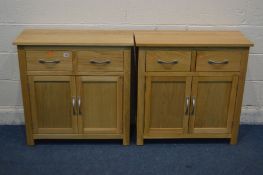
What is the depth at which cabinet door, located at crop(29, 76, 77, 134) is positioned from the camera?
2637 millimetres

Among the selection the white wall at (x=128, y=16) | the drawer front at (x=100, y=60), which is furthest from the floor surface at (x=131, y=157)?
the white wall at (x=128, y=16)

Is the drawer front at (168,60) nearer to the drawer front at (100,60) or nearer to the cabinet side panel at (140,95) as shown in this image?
the cabinet side panel at (140,95)

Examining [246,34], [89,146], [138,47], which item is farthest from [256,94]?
[89,146]

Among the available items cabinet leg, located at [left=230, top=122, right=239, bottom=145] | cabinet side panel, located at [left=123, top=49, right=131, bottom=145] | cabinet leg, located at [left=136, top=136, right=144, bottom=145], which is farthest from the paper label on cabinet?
cabinet leg, located at [left=230, top=122, right=239, bottom=145]

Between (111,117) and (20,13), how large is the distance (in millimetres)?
1023

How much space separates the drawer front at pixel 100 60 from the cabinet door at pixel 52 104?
136 mm

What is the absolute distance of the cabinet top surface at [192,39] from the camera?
2.54m

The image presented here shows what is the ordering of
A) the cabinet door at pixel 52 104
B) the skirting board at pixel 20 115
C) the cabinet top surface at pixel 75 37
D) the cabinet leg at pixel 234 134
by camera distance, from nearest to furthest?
the cabinet top surface at pixel 75 37, the cabinet door at pixel 52 104, the cabinet leg at pixel 234 134, the skirting board at pixel 20 115

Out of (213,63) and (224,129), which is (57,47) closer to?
(213,63)

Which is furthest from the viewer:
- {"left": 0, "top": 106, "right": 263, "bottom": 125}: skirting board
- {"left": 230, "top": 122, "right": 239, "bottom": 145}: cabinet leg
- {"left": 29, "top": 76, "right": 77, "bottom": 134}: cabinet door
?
{"left": 0, "top": 106, "right": 263, "bottom": 125}: skirting board

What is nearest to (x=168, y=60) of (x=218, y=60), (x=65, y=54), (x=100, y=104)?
(x=218, y=60)

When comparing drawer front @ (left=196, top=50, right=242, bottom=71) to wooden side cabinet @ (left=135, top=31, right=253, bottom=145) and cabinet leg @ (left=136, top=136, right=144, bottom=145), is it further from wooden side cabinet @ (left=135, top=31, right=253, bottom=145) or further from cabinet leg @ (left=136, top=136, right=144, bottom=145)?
cabinet leg @ (left=136, top=136, right=144, bottom=145)

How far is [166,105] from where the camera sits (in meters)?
2.74

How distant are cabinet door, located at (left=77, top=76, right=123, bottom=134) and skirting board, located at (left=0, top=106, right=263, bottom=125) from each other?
2.17 feet
